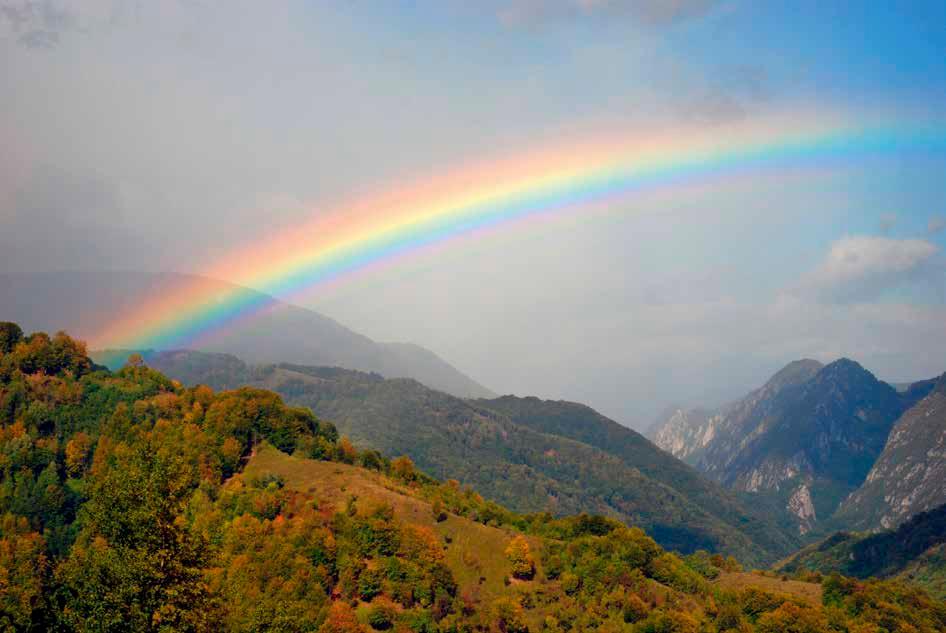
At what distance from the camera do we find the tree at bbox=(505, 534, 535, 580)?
4833 inches

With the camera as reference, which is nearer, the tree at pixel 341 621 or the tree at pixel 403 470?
the tree at pixel 341 621

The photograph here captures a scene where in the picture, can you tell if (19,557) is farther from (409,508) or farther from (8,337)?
(8,337)

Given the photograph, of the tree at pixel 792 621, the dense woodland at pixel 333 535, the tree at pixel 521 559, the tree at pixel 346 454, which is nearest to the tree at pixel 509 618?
the dense woodland at pixel 333 535

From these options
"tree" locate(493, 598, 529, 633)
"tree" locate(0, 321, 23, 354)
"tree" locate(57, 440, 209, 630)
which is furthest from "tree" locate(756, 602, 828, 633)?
"tree" locate(0, 321, 23, 354)

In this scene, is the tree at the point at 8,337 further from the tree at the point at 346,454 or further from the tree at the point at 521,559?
the tree at the point at 521,559

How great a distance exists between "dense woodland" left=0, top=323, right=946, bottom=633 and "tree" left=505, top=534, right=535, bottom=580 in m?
0.26

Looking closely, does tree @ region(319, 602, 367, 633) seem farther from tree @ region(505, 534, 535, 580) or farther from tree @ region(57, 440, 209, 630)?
tree @ region(57, 440, 209, 630)

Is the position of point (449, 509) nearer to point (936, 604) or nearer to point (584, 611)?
point (584, 611)

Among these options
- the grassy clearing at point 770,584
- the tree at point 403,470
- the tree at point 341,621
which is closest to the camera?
the tree at point 341,621

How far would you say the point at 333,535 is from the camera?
11488 cm

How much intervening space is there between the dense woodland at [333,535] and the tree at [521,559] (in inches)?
10.1

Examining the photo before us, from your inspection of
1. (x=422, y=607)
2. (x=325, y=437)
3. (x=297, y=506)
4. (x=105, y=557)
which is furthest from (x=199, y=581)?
(x=325, y=437)

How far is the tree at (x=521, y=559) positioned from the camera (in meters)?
123

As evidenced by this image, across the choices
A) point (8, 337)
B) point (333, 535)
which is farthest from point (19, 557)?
point (8, 337)
